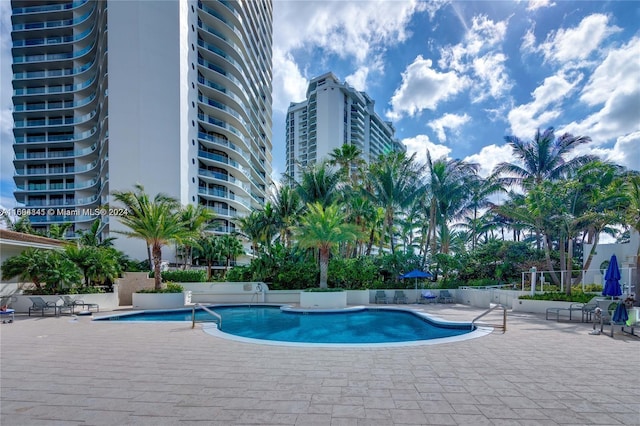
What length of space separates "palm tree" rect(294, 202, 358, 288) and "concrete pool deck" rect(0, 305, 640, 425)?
361 inches

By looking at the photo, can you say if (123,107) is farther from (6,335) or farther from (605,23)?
(605,23)

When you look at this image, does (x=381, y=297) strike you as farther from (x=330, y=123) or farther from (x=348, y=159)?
(x=330, y=123)

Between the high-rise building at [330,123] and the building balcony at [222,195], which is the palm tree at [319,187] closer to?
the building balcony at [222,195]

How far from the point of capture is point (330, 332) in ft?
37.1

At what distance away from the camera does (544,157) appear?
26.4 meters

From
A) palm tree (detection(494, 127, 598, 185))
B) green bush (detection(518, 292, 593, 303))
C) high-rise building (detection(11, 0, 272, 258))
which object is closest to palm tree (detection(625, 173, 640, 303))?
green bush (detection(518, 292, 593, 303))

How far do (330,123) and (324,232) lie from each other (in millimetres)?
67558

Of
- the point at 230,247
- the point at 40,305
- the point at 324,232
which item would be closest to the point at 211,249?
the point at 230,247

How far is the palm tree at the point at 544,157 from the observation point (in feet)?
84.6

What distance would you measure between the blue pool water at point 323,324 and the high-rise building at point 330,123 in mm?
56916

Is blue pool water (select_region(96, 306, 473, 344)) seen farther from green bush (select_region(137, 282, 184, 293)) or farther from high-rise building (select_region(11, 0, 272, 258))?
high-rise building (select_region(11, 0, 272, 258))

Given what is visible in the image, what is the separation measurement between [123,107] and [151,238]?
1044 inches

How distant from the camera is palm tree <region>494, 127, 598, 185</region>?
25.8 m

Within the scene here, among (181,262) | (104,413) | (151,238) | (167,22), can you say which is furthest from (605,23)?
(167,22)
